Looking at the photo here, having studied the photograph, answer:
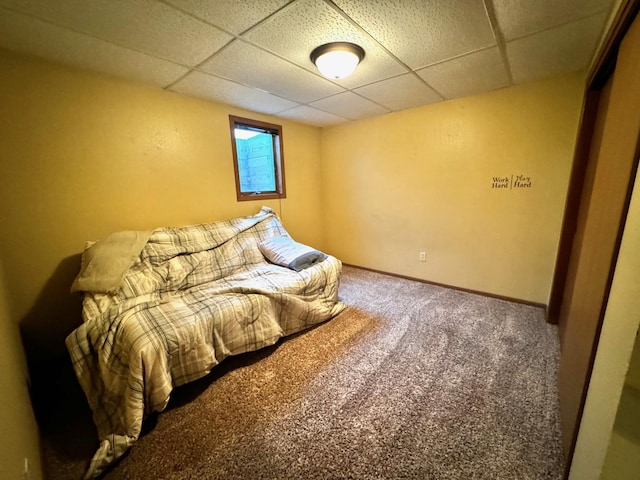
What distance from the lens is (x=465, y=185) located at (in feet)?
8.99

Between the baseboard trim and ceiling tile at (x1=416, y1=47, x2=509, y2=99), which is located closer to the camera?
ceiling tile at (x1=416, y1=47, x2=509, y2=99)

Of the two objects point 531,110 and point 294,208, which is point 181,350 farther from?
point 531,110

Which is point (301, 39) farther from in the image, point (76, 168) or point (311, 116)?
point (76, 168)

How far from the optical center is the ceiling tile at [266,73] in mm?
1700

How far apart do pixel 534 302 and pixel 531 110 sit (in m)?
1.87

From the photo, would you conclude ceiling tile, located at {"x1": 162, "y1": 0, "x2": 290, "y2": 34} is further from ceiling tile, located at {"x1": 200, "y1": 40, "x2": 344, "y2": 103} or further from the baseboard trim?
the baseboard trim

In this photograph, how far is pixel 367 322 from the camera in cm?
234

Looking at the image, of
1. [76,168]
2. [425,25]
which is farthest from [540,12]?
[76,168]

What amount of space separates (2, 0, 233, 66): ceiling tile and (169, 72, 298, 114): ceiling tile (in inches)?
15.9

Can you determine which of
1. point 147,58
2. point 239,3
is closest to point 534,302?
point 239,3

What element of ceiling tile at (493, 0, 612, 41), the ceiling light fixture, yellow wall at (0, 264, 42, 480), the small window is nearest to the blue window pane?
the small window

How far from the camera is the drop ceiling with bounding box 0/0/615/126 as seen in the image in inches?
50.1

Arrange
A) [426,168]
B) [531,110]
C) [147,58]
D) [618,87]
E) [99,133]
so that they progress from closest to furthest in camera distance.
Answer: [618,87] → [147,58] → [99,133] → [531,110] → [426,168]

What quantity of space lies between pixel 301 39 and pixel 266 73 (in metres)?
0.55
